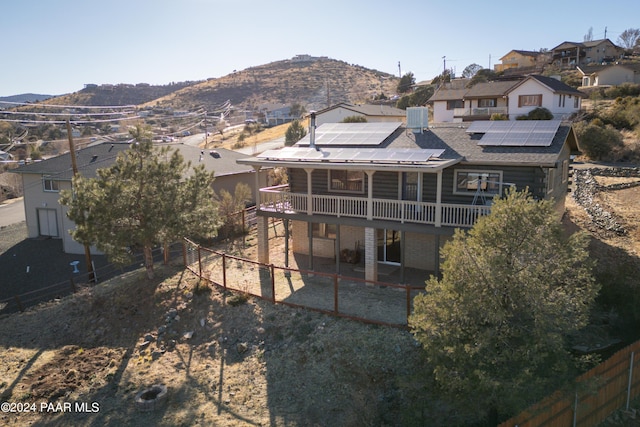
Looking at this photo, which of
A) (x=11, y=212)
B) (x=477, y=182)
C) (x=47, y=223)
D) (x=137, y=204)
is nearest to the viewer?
Result: (x=477, y=182)

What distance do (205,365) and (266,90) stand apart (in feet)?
420

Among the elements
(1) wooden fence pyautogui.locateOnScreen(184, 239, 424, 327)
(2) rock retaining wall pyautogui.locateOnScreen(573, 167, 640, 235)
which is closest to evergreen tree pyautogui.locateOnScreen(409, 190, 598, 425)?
(1) wooden fence pyautogui.locateOnScreen(184, 239, 424, 327)

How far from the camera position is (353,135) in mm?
21984

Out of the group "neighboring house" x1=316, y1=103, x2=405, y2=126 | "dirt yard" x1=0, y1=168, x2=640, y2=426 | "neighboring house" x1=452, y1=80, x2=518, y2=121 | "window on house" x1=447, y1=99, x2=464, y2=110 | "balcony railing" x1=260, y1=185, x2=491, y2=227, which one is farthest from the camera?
"window on house" x1=447, y1=99, x2=464, y2=110

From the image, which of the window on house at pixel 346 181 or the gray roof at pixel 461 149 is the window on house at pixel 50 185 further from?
the window on house at pixel 346 181

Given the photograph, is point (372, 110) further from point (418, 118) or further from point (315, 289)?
point (315, 289)

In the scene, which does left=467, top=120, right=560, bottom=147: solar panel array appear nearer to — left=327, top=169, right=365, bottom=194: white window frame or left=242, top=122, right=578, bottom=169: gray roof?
left=242, top=122, right=578, bottom=169: gray roof

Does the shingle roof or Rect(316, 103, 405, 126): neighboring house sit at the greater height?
Rect(316, 103, 405, 126): neighboring house

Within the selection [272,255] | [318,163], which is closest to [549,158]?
[318,163]

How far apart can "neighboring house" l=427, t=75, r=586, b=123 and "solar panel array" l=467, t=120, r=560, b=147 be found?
32.9 metres

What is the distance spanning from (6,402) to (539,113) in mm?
Result: 48101

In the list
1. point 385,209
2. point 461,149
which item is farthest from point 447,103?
point 385,209

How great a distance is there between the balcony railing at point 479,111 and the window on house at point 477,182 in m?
36.6

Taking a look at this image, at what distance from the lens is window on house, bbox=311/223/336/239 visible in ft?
72.2
